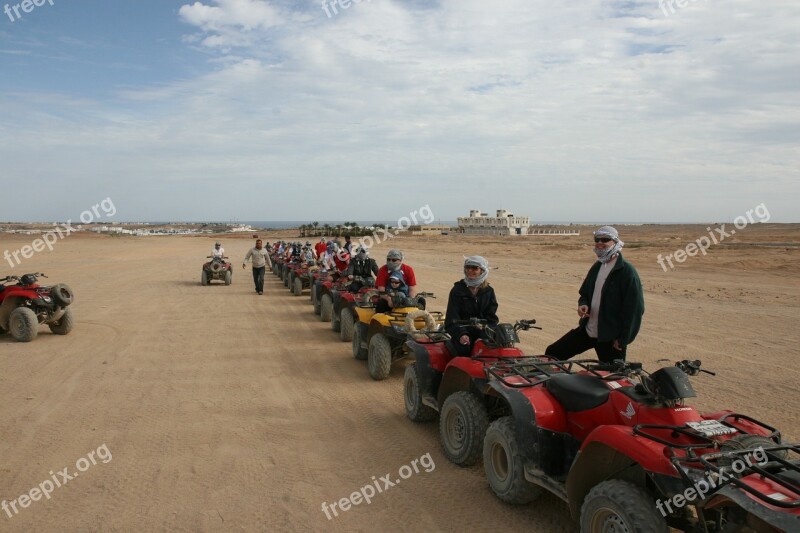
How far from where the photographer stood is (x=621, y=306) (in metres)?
4.89

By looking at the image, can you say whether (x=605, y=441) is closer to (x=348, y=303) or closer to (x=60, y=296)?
(x=348, y=303)

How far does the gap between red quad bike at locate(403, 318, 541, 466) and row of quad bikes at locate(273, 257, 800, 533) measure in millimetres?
11

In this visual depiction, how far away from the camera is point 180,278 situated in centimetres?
2289

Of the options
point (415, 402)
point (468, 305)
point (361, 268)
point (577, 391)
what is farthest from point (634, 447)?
point (361, 268)

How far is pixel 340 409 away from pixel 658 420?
399 cm

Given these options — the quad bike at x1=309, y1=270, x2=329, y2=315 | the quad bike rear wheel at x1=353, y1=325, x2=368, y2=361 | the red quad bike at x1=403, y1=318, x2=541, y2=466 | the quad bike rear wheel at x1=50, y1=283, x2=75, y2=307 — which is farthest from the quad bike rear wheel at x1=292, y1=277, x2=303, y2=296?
the red quad bike at x1=403, y1=318, x2=541, y2=466

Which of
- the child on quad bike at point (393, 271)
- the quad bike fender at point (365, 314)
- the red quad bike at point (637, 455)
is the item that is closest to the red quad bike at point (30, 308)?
the quad bike fender at point (365, 314)

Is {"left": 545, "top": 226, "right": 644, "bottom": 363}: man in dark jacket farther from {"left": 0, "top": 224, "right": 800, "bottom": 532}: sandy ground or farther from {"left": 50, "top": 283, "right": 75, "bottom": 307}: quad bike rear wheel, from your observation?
{"left": 50, "top": 283, "right": 75, "bottom": 307}: quad bike rear wheel

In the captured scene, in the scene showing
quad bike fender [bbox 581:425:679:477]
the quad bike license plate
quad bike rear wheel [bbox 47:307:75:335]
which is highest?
the quad bike license plate

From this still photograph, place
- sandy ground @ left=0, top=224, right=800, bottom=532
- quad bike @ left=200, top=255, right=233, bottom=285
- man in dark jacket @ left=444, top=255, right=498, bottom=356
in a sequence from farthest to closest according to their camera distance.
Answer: quad bike @ left=200, top=255, right=233, bottom=285
man in dark jacket @ left=444, top=255, right=498, bottom=356
sandy ground @ left=0, top=224, right=800, bottom=532

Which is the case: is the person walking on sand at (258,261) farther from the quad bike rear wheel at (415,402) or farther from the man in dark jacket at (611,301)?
the man in dark jacket at (611,301)

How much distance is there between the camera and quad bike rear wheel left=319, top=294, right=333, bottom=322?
12320 millimetres

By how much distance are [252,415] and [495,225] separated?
265 feet

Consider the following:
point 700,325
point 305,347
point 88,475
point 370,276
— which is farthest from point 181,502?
point 700,325
